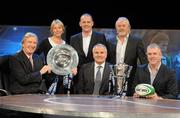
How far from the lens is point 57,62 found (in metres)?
3.90

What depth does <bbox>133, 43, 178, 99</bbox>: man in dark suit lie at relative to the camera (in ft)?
13.5

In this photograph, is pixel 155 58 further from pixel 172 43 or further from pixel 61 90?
pixel 172 43

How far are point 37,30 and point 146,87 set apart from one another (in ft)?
10.1

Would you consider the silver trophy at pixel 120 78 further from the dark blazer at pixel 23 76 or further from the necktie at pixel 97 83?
the dark blazer at pixel 23 76

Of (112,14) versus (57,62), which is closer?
(57,62)

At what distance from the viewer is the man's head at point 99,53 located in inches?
179

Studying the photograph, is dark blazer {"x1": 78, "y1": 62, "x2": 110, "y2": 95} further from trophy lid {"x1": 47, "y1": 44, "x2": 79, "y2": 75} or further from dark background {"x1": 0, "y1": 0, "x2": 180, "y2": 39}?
dark background {"x1": 0, "y1": 0, "x2": 180, "y2": 39}

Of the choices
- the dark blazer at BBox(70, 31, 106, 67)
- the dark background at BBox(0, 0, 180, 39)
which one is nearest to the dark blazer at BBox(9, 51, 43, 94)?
the dark blazer at BBox(70, 31, 106, 67)

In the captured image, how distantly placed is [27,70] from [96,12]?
8.84 ft

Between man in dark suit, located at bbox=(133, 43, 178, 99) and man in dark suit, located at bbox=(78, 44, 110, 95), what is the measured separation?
1.21 feet

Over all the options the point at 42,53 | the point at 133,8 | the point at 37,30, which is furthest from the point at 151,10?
the point at 42,53

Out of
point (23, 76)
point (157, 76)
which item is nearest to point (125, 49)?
point (157, 76)

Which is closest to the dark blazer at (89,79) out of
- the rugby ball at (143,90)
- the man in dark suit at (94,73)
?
the man in dark suit at (94,73)

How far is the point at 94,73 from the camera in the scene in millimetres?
4539
